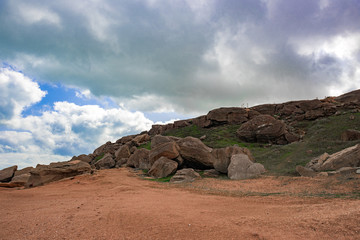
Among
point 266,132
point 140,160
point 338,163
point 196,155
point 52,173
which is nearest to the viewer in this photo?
point 338,163

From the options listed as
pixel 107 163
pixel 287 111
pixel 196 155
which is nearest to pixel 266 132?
pixel 287 111

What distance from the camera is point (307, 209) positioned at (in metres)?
7.11

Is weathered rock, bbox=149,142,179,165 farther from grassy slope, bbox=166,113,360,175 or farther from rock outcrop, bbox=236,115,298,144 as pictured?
rock outcrop, bbox=236,115,298,144

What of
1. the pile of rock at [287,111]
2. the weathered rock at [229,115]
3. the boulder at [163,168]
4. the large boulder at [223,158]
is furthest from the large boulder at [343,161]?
the weathered rock at [229,115]

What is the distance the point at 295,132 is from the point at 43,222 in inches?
1620

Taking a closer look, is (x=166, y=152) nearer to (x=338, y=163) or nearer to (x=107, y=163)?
(x=338, y=163)

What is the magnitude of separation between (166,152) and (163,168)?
192cm

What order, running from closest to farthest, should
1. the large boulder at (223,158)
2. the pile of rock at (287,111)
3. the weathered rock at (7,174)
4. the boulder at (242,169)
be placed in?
1. the boulder at (242,169)
2. the large boulder at (223,158)
3. the weathered rock at (7,174)
4. the pile of rock at (287,111)

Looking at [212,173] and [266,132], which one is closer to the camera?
[212,173]

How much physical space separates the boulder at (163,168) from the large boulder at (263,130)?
2174cm

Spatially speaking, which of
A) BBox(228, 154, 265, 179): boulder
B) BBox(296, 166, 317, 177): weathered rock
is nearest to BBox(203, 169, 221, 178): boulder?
BBox(228, 154, 265, 179): boulder

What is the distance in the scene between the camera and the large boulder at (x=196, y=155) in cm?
2300

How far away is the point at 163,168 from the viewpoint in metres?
22.2

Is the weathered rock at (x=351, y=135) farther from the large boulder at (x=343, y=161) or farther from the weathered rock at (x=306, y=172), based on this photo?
the weathered rock at (x=306, y=172)
